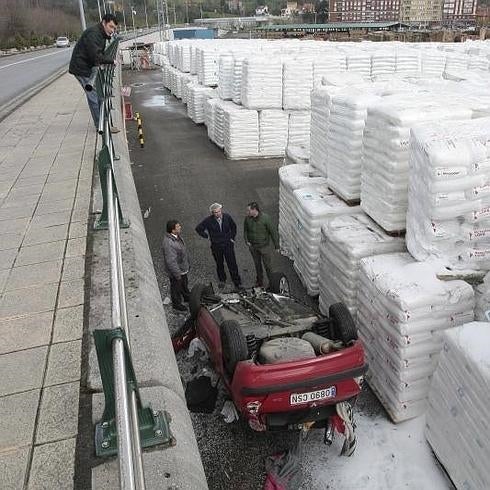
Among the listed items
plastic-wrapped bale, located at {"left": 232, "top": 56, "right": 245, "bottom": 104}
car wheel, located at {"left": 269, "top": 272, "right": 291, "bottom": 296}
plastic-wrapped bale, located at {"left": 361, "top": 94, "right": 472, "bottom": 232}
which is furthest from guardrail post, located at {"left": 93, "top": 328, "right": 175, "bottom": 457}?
plastic-wrapped bale, located at {"left": 232, "top": 56, "right": 245, "bottom": 104}

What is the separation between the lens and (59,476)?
297cm

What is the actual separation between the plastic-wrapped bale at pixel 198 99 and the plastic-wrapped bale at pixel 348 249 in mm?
13371

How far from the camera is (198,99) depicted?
19.8 metres

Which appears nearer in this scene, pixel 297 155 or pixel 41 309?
pixel 41 309

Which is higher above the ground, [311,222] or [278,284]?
[311,222]

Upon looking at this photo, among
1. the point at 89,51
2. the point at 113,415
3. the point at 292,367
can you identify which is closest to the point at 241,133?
the point at 89,51

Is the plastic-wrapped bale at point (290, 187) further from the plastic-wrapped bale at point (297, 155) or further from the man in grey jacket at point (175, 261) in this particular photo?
the man in grey jacket at point (175, 261)

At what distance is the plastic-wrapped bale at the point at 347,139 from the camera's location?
22.4 ft

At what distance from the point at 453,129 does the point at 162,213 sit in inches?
287

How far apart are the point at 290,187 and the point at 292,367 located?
4624 millimetres

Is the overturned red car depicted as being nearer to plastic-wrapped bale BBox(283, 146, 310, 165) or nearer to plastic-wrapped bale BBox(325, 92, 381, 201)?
plastic-wrapped bale BBox(325, 92, 381, 201)

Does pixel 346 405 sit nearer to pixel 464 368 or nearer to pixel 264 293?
pixel 464 368

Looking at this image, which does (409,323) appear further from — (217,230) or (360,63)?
(360,63)

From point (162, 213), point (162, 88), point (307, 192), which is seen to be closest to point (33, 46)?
point (162, 88)
